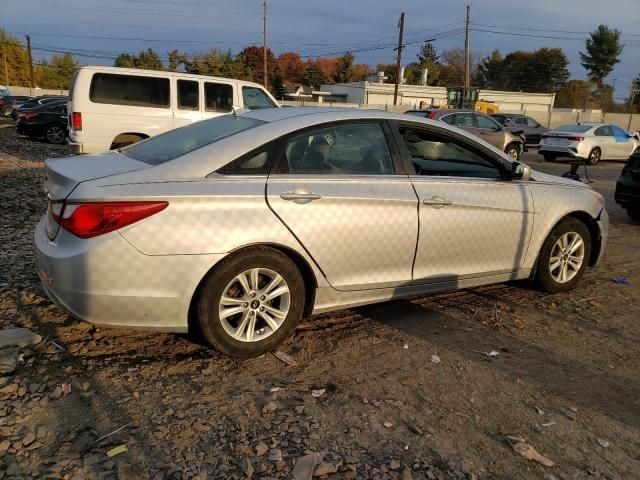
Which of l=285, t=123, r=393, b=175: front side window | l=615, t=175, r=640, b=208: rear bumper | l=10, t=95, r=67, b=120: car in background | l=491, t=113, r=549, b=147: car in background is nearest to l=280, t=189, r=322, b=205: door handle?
l=285, t=123, r=393, b=175: front side window

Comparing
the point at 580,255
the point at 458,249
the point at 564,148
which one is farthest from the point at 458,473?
the point at 564,148

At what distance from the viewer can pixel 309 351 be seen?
11.8 ft

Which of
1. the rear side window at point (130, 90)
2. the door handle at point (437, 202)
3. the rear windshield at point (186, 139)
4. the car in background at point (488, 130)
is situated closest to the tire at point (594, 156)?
the car in background at point (488, 130)

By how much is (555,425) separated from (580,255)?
2.58m

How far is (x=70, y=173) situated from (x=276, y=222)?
131cm

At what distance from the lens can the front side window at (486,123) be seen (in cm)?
1698

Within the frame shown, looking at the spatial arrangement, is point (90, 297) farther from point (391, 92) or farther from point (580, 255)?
point (391, 92)

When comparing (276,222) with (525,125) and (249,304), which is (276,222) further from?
(525,125)

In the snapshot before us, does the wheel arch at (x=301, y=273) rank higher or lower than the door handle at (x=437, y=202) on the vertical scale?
lower

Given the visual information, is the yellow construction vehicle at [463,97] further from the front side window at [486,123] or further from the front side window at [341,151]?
the front side window at [341,151]

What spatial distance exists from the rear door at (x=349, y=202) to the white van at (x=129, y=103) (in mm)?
6312

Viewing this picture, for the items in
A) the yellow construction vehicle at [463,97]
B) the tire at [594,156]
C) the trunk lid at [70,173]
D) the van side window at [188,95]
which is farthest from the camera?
the yellow construction vehicle at [463,97]

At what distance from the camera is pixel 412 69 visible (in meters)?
91.9

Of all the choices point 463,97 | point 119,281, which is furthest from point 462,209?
point 463,97
